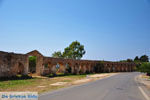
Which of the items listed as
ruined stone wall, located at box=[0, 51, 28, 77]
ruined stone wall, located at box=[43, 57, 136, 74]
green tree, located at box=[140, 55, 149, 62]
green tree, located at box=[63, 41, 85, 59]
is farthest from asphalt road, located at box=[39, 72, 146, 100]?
green tree, located at box=[140, 55, 149, 62]

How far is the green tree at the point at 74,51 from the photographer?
5797cm

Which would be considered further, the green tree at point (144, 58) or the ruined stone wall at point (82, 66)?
the green tree at point (144, 58)

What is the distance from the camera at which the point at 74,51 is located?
190ft

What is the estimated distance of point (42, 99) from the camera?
797 centimetres

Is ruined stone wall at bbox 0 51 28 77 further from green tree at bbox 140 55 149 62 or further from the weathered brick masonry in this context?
green tree at bbox 140 55 149 62

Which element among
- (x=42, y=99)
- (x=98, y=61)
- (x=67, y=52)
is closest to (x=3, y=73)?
(x=42, y=99)

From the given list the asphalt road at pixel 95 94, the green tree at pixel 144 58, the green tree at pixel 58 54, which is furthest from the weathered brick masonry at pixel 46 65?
the green tree at pixel 144 58

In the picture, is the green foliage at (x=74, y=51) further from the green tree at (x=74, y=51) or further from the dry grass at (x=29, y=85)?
the dry grass at (x=29, y=85)

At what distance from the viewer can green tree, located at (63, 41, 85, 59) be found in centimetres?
5797

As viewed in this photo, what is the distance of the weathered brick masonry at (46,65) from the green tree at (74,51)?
12687mm

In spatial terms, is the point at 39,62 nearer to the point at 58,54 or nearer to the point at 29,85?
the point at 29,85

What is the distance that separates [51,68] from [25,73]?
6.81 meters

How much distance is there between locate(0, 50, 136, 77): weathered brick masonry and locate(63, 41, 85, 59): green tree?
1269cm

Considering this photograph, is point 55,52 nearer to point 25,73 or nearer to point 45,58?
point 45,58
